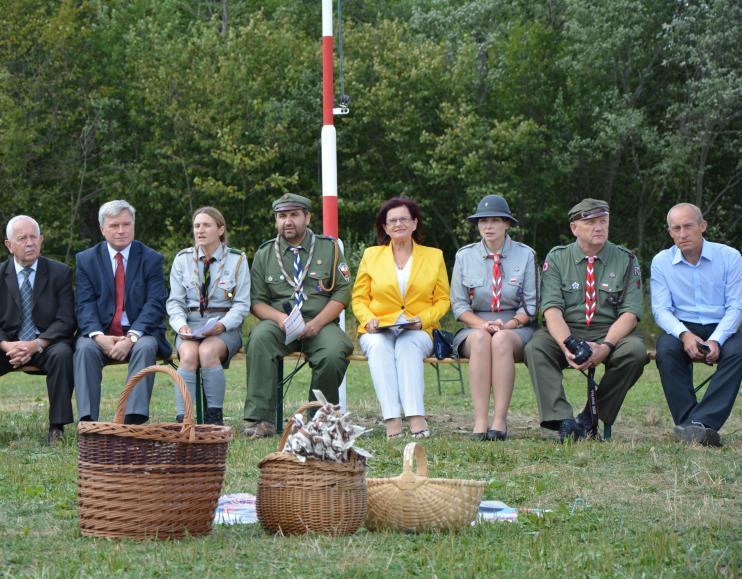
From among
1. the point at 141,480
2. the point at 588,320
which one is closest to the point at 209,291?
the point at 588,320

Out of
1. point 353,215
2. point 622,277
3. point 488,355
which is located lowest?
point 488,355

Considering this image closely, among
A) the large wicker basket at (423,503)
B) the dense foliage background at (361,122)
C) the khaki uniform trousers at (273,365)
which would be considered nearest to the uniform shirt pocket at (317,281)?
the khaki uniform trousers at (273,365)

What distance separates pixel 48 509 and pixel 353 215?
25737 millimetres

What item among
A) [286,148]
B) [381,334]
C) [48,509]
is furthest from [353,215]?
[48,509]

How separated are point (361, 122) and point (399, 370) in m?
23.3

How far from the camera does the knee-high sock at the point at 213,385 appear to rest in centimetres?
776

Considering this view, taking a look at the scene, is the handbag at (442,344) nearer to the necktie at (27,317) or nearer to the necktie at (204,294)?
the necktie at (204,294)

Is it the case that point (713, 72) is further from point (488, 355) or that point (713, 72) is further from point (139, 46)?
point (488, 355)

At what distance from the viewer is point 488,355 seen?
26.0ft

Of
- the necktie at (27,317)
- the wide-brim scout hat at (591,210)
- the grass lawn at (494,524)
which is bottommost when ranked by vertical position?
the grass lawn at (494,524)

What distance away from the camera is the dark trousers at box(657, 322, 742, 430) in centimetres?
762

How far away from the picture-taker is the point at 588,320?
804 centimetres

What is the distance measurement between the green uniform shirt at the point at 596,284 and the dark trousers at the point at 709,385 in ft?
1.27

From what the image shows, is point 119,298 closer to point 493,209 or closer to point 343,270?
point 343,270
